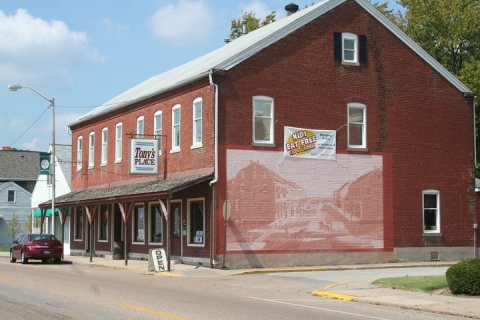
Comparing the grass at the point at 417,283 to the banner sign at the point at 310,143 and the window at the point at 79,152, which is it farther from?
the window at the point at 79,152

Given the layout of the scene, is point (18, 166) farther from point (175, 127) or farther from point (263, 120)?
point (263, 120)

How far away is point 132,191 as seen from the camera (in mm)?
31906

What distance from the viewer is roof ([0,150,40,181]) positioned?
77.2 m

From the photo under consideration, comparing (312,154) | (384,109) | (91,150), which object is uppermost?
(384,109)

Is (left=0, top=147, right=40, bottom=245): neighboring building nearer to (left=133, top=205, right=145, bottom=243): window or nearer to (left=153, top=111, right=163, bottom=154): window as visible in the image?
(left=133, top=205, right=145, bottom=243): window

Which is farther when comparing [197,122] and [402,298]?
[197,122]

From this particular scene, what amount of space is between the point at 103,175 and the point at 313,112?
1445cm

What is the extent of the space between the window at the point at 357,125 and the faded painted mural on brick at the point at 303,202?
0.71 metres

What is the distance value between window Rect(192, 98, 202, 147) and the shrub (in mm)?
14535

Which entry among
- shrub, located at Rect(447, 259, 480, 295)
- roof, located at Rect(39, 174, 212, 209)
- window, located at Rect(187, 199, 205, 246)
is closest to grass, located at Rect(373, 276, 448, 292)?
shrub, located at Rect(447, 259, 480, 295)

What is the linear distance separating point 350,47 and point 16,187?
50831 mm

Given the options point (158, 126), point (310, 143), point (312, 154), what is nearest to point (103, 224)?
point (158, 126)

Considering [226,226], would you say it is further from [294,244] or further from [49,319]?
[49,319]

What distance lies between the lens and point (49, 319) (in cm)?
1276
